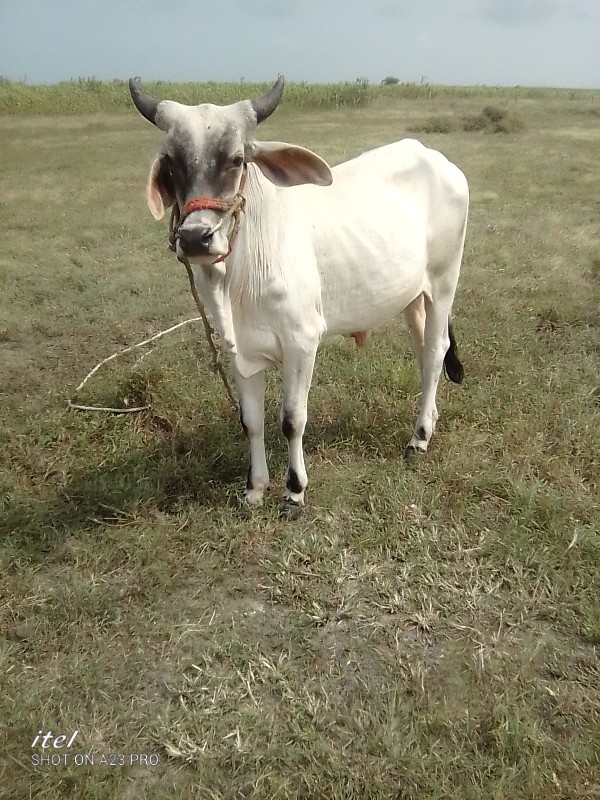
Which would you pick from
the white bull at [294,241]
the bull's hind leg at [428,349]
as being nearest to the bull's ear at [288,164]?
the white bull at [294,241]

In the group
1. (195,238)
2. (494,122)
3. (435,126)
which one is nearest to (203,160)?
(195,238)

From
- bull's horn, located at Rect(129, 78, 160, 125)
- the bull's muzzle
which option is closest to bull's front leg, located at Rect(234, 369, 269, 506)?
the bull's muzzle

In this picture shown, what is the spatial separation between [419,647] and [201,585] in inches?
38.4

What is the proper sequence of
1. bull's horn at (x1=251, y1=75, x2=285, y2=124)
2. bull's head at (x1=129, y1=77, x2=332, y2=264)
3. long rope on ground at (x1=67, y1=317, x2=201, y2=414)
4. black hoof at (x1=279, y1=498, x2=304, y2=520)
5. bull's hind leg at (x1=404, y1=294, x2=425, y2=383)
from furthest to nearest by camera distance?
long rope on ground at (x1=67, y1=317, x2=201, y2=414) → bull's hind leg at (x1=404, y1=294, x2=425, y2=383) → black hoof at (x1=279, y1=498, x2=304, y2=520) → bull's horn at (x1=251, y1=75, x2=285, y2=124) → bull's head at (x1=129, y1=77, x2=332, y2=264)

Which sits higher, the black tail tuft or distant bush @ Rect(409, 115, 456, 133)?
distant bush @ Rect(409, 115, 456, 133)

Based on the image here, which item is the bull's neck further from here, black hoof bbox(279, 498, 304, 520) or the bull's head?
black hoof bbox(279, 498, 304, 520)

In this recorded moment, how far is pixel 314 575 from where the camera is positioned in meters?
3.02

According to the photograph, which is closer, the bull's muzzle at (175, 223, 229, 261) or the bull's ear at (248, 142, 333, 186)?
the bull's muzzle at (175, 223, 229, 261)

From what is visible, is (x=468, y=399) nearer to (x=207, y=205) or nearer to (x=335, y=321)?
(x=335, y=321)

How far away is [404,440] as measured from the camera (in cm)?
397

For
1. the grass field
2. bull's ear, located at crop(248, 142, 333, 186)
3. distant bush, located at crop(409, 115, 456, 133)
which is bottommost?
the grass field

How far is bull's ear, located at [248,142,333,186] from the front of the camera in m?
2.64

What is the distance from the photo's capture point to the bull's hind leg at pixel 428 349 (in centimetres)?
380

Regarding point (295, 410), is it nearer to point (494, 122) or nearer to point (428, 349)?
point (428, 349)
